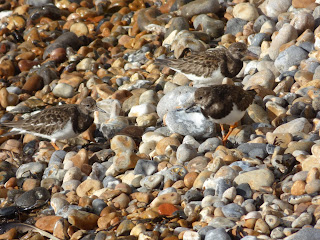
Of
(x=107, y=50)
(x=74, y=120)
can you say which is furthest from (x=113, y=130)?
(x=107, y=50)

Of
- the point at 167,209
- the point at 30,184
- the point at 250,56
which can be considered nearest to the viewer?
the point at 167,209

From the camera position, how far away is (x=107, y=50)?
31.1ft

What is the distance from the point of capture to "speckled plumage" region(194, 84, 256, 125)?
212 inches

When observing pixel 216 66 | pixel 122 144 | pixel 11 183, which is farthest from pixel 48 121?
pixel 216 66

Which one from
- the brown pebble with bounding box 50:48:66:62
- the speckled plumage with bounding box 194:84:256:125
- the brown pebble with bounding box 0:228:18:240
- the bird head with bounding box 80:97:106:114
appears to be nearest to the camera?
the brown pebble with bounding box 0:228:18:240

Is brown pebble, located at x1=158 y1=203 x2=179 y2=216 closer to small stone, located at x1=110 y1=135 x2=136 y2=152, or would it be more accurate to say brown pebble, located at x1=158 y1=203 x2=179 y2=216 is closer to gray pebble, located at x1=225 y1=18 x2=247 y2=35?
small stone, located at x1=110 y1=135 x2=136 y2=152

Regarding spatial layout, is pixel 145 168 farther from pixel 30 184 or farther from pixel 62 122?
pixel 62 122

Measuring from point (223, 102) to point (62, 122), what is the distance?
7.07 feet

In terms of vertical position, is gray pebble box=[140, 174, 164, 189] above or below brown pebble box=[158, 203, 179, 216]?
below

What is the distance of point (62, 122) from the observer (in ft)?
21.1

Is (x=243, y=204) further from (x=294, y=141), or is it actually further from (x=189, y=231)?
(x=294, y=141)

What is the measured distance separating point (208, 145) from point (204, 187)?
886 mm

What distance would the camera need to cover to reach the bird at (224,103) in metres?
5.39

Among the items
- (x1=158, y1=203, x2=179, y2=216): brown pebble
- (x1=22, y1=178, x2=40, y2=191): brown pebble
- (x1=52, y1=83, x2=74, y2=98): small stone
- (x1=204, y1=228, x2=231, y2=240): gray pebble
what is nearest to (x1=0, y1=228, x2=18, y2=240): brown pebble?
(x1=22, y1=178, x2=40, y2=191): brown pebble
